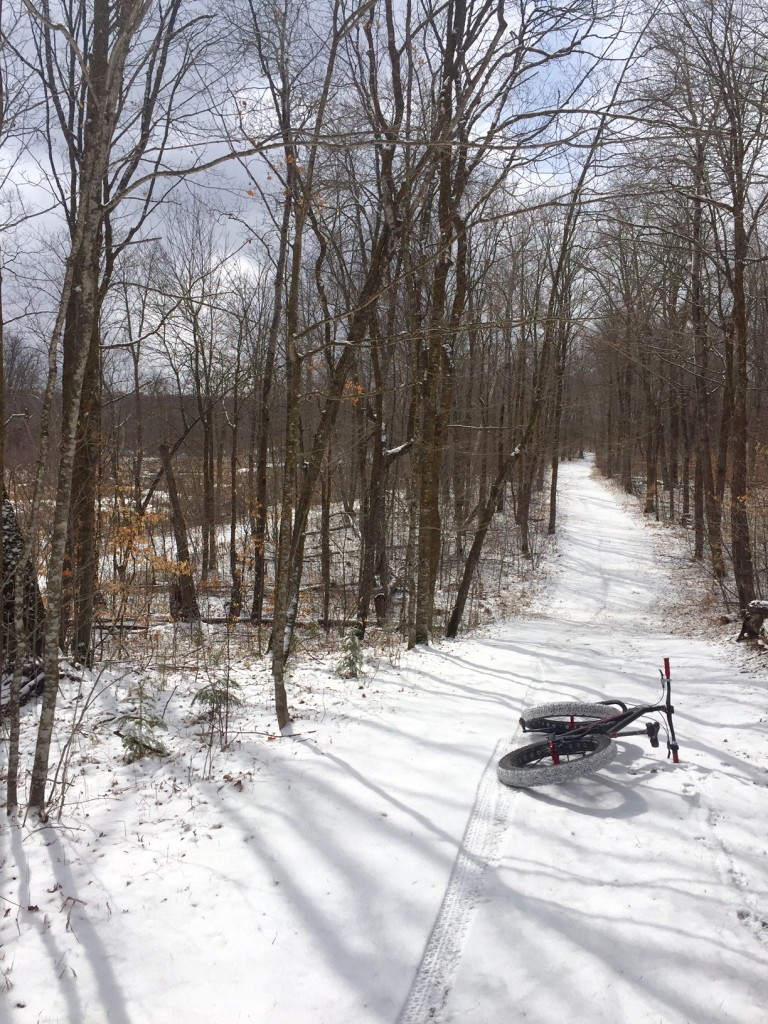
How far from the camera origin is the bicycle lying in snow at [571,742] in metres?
4.72

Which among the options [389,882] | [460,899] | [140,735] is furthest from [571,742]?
[140,735]

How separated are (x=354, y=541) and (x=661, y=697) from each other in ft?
54.5

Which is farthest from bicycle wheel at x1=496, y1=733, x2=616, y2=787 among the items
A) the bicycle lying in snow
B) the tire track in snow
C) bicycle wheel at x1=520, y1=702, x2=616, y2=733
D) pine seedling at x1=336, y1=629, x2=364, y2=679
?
pine seedling at x1=336, y1=629, x2=364, y2=679

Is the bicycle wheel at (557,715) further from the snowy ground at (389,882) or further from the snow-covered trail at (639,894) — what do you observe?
the snow-covered trail at (639,894)

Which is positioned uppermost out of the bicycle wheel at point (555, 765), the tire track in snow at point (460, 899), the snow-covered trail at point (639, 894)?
the bicycle wheel at point (555, 765)

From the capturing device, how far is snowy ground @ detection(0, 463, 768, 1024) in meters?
2.86

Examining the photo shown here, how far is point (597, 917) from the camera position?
3334 millimetres

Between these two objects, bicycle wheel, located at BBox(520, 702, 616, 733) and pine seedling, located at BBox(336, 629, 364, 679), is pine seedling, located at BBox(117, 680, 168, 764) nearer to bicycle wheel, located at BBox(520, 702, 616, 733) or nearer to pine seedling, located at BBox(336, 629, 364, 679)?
pine seedling, located at BBox(336, 629, 364, 679)

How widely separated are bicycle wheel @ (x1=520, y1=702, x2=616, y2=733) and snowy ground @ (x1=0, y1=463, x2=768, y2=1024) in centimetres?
25

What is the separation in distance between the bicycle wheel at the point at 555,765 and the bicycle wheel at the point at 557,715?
11.6 inches

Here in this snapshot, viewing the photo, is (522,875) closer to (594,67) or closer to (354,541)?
(594,67)

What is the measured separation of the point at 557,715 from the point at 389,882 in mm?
2700

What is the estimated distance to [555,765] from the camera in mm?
4734

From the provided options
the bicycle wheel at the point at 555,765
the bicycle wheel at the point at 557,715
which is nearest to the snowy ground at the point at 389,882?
the bicycle wheel at the point at 555,765
